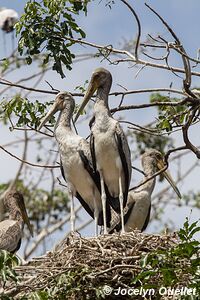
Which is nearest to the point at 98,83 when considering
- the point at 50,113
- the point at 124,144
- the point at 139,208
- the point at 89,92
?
the point at 89,92

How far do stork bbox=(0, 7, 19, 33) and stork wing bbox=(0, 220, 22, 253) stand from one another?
371 cm

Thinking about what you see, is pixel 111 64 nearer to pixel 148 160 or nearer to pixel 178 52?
pixel 178 52

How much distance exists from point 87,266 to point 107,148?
1929mm

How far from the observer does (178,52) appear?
1000cm

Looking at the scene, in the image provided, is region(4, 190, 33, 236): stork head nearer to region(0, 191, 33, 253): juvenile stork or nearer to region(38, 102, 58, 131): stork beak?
region(0, 191, 33, 253): juvenile stork

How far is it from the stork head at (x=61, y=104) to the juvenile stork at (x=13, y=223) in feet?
4.85

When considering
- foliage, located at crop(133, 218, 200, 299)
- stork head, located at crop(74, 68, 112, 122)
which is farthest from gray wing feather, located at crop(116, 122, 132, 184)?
foliage, located at crop(133, 218, 200, 299)

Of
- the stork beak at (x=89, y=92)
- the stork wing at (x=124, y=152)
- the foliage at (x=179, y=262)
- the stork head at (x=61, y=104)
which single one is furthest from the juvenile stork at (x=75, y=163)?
the foliage at (x=179, y=262)

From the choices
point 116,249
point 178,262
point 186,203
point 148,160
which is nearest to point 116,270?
point 116,249

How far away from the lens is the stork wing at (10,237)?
12547mm

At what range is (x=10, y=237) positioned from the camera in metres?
12.6

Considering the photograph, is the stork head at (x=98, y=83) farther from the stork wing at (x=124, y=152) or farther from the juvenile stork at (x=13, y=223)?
the juvenile stork at (x=13, y=223)

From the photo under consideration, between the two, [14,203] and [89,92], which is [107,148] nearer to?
[89,92]

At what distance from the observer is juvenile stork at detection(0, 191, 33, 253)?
496 inches
